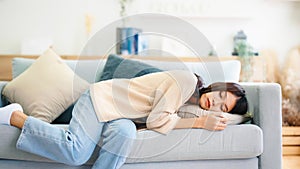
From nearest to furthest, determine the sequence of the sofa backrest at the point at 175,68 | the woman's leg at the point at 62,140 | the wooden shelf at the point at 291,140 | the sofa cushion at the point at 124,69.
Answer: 1. the woman's leg at the point at 62,140
2. the sofa cushion at the point at 124,69
3. the sofa backrest at the point at 175,68
4. the wooden shelf at the point at 291,140

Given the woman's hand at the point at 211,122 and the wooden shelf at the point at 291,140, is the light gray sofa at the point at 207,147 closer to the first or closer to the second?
the woman's hand at the point at 211,122

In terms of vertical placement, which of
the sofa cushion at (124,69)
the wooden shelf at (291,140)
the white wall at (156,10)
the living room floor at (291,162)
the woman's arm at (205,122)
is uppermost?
the white wall at (156,10)

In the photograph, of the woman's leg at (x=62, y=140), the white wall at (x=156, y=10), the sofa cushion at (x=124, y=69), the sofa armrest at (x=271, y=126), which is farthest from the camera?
the white wall at (x=156, y=10)

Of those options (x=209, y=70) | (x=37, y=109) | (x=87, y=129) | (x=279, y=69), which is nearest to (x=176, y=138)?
(x=87, y=129)

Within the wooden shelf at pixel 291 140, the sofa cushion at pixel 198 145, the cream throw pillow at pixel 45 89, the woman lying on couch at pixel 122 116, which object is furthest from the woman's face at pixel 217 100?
the wooden shelf at pixel 291 140

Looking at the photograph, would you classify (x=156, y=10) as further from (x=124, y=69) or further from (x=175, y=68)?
(x=124, y=69)

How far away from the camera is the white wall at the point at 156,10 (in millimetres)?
3738

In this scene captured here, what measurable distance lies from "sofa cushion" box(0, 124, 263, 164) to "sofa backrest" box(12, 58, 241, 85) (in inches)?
16.6

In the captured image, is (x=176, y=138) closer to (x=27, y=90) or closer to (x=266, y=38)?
(x=27, y=90)

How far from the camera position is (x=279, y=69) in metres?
3.74

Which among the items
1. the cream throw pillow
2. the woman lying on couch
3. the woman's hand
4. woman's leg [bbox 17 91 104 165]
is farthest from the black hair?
the cream throw pillow

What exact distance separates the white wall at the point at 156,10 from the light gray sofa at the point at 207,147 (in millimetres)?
1718

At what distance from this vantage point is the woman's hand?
6.37 ft

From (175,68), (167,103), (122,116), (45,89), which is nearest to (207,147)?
(167,103)
